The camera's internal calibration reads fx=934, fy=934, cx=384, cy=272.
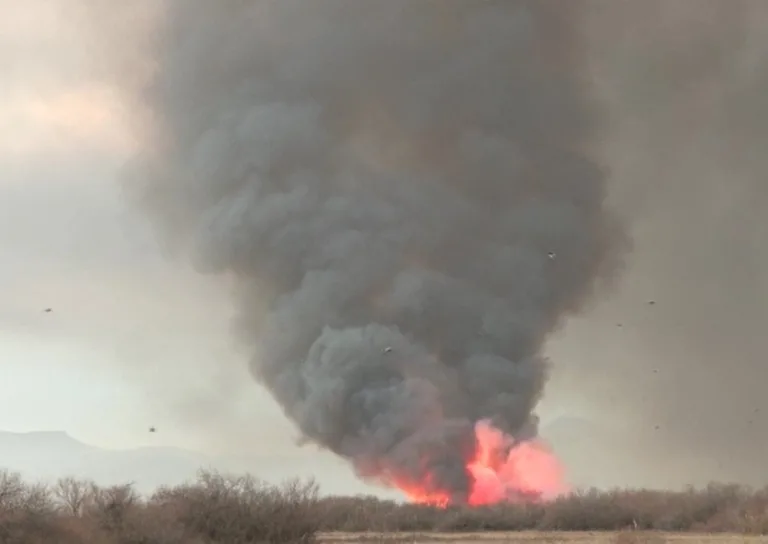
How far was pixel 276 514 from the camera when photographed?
32.0 m

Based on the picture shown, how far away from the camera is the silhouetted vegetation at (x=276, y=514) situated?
27.5 m

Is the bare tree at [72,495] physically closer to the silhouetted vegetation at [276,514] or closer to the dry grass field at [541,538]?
the silhouetted vegetation at [276,514]

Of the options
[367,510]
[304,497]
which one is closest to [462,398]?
[367,510]

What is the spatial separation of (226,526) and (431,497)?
19398mm

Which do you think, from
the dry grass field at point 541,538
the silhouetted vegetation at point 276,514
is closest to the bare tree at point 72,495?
the silhouetted vegetation at point 276,514

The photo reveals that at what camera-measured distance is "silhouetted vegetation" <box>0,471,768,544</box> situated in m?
27.5

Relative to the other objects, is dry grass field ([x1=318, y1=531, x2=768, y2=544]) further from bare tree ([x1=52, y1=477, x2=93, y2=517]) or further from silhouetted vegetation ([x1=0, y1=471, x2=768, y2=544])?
bare tree ([x1=52, y1=477, x2=93, y2=517])

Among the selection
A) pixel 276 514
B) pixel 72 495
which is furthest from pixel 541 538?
pixel 72 495

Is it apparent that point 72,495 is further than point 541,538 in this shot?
No

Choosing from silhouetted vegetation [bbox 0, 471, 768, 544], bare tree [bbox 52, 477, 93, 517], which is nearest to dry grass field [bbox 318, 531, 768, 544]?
silhouetted vegetation [bbox 0, 471, 768, 544]

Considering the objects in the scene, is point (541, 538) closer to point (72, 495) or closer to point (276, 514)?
point (276, 514)

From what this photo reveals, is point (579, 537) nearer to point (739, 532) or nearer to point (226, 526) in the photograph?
point (739, 532)

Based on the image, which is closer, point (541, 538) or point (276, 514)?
point (276, 514)

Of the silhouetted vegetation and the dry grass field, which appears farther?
the dry grass field
